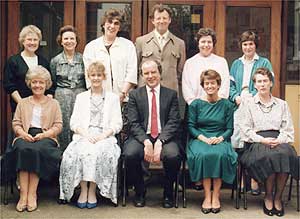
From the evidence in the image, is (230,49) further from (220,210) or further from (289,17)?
(220,210)

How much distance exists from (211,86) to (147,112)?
0.65 metres

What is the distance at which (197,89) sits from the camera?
5.50 meters

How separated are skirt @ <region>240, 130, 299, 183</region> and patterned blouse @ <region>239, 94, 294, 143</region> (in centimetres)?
14

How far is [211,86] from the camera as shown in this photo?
17.0ft

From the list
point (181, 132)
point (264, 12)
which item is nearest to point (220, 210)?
point (181, 132)

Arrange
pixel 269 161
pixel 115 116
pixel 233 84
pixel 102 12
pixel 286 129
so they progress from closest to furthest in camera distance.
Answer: pixel 269 161 < pixel 286 129 < pixel 115 116 < pixel 233 84 < pixel 102 12

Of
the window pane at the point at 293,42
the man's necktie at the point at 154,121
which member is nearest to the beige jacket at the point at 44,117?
the man's necktie at the point at 154,121

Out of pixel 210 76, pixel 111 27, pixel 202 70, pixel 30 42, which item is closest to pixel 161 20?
A: pixel 111 27

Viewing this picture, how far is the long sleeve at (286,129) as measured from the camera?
5.11 m

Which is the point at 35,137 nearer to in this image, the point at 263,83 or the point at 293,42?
the point at 263,83

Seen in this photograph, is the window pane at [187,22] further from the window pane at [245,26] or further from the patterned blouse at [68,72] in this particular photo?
the patterned blouse at [68,72]

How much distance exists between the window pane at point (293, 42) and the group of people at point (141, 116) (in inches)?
36.1

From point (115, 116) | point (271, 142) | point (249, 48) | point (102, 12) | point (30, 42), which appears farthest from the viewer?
point (102, 12)

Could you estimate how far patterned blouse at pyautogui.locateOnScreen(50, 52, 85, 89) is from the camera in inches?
219
